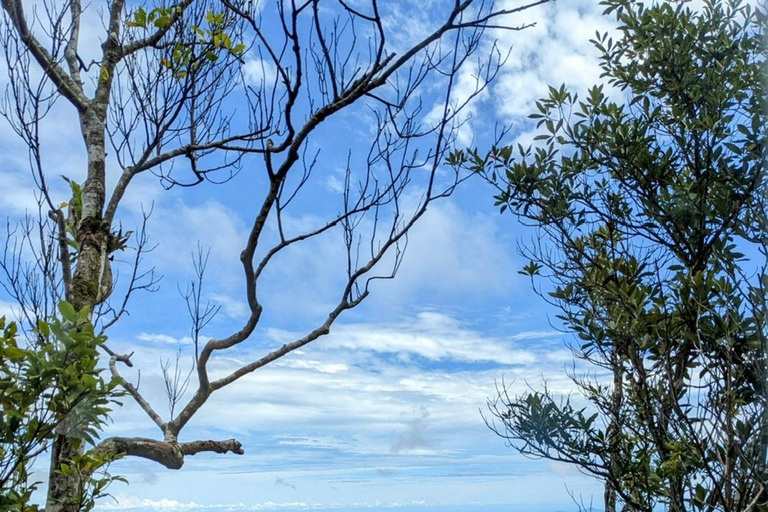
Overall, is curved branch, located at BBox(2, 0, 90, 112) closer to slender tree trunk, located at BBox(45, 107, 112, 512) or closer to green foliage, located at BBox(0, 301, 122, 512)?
slender tree trunk, located at BBox(45, 107, 112, 512)

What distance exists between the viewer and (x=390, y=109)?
2.17 m

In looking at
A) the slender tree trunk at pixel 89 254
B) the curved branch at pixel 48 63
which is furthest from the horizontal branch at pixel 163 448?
the curved branch at pixel 48 63

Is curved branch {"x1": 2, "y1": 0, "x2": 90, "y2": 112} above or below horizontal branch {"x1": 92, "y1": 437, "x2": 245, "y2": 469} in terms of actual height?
above

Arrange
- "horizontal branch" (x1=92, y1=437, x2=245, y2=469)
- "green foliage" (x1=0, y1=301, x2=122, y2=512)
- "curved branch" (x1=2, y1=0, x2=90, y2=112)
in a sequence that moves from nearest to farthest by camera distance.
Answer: "green foliage" (x1=0, y1=301, x2=122, y2=512), "horizontal branch" (x1=92, y1=437, x2=245, y2=469), "curved branch" (x1=2, y1=0, x2=90, y2=112)

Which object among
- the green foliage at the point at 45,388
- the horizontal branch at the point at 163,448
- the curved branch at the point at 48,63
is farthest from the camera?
the curved branch at the point at 48,63

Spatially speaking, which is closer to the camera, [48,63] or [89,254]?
[89,254]

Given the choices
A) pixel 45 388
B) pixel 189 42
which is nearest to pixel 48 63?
pixel 189 42

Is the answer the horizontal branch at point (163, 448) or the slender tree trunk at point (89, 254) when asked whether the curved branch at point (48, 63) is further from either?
the horizontal branch at point (163, 448)

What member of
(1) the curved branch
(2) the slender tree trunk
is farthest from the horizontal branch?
(1) the curved branch

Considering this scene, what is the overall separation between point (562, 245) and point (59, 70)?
2306mm

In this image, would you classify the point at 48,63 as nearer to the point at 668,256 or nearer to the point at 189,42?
the point at 189,42

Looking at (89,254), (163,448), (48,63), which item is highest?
(48,63)

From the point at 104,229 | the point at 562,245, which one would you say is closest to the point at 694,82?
the point at 562,245

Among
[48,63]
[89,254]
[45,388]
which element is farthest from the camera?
[48,63]
